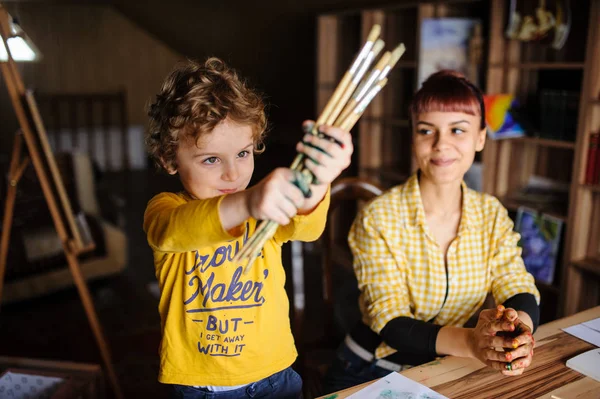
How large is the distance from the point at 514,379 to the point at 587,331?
32 cm

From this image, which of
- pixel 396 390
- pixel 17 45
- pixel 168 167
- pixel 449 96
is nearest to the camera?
A: pixel 396 390

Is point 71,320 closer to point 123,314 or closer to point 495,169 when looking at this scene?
point 123,314

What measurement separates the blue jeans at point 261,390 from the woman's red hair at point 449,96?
75cm

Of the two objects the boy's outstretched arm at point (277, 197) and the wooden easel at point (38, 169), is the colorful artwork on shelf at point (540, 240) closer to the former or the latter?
the wooden easel at point (38, 169)

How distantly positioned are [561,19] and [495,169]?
2.94ft

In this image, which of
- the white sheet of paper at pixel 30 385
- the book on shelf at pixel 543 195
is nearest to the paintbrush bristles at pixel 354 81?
the white sheet of paper at pixel 30 385

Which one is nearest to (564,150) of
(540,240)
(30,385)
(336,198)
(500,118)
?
(500,118)

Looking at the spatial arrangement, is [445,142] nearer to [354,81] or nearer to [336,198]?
[336,198]

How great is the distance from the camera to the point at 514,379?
104 cm

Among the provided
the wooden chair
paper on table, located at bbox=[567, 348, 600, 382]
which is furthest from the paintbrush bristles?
the wooden chair

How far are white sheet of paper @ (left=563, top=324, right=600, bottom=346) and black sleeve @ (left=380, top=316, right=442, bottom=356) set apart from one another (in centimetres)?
31

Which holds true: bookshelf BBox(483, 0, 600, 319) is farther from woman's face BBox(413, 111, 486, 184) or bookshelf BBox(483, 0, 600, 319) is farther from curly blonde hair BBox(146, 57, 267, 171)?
curly blonde hair BBox(146, 57, 267, 171)

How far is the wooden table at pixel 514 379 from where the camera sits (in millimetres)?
985

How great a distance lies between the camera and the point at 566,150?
117 inches
